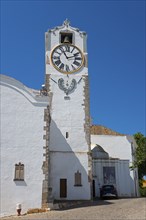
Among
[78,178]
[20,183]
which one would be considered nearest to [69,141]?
[78,178]

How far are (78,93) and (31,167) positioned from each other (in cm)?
989

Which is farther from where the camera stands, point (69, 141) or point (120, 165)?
point (120, 165)

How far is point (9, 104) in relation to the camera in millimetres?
19078

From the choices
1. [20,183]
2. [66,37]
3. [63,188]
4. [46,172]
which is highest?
[66,37]

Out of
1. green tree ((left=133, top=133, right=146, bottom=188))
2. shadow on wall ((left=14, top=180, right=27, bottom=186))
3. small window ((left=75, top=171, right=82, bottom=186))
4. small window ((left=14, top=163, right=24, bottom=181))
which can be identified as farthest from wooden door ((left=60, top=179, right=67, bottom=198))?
green tree ((left=133, top=133, right=146, bottom=188))

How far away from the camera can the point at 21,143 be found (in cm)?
1839

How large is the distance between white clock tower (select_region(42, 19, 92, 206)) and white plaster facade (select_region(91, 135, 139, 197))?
6999mm

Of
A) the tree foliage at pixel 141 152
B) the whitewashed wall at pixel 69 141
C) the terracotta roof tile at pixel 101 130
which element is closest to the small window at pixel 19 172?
the whitewashed wall at pixel 69 141

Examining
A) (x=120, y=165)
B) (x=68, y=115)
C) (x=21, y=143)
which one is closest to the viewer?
(x=21, y=143)

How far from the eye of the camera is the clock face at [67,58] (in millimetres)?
26750

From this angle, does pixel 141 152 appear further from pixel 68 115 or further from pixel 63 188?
pixel 63 188

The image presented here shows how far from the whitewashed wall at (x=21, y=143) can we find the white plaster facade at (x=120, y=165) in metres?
13.4

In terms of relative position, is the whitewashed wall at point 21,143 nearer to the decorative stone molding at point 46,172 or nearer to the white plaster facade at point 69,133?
the decorative stone molding at point 46,172

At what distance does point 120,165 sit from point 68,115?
991 cm
